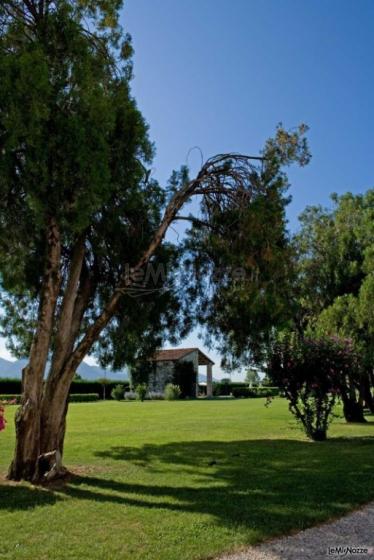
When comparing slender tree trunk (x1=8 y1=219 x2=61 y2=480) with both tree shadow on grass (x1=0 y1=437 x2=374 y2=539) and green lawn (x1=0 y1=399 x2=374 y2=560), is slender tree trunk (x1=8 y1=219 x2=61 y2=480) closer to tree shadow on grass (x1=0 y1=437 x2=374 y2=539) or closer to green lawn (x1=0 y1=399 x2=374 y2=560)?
green lawn (x1=0 y1=399 x2=374 y2=560)

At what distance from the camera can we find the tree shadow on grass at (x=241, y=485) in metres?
6.25

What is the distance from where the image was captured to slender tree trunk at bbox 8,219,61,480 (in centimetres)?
860

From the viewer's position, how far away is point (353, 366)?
14.6m

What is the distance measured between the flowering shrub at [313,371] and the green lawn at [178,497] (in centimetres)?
88

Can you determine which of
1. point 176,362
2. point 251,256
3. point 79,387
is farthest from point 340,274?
point 79,387

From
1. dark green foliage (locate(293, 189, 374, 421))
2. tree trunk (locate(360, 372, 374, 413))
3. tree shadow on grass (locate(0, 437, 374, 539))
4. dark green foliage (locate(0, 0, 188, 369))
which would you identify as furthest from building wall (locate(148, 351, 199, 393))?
dark green foliage (locate(0, 0, 188, 369))

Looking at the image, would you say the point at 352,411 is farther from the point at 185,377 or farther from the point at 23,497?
the point at 185,377

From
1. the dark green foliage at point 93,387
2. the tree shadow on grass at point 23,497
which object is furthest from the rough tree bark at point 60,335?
the dark green foliage at point 93,387

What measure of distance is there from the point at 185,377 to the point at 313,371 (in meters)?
34.0

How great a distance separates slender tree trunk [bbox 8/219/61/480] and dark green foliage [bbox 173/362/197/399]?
38475mm

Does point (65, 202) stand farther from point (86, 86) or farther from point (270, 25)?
point (270, 25)

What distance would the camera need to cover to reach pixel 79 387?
156ft

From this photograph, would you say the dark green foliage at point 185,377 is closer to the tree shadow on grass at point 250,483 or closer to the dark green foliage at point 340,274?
the dark green foliage at point 340,274

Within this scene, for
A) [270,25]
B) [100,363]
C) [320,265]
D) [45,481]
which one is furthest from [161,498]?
[320,265]
